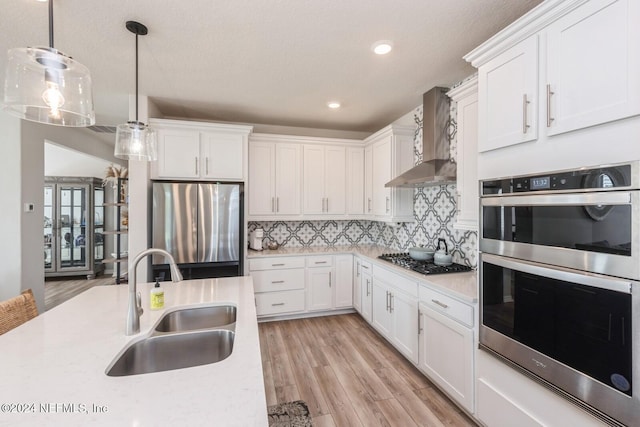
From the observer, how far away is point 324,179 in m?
3.96

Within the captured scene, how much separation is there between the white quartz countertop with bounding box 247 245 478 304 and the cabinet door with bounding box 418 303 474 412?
0.71 feet

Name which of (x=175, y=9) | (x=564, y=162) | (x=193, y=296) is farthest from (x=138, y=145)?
(x=564, y=162)

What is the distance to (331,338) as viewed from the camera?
3.17 m

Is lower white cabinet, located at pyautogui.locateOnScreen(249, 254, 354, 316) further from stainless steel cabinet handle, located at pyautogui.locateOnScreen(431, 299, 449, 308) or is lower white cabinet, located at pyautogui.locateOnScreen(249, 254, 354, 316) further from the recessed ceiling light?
the recessed ceiling light

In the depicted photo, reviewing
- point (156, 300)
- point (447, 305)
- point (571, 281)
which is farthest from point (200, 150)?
point (571, 281)

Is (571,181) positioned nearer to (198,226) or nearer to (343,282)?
(343,282)

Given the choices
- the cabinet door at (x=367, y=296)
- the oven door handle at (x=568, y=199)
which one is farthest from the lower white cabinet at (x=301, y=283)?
the oven door handle at (x=568, y=199)

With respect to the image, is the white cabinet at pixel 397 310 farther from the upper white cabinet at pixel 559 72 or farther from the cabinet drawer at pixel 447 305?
the upper white cabinet at pixel 559 72

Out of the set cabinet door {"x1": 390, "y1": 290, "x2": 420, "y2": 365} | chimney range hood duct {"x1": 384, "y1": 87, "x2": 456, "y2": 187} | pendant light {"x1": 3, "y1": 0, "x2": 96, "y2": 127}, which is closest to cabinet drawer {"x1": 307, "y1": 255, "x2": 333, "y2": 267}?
cabinet door {"x1": 390, "y1": 290, "x2": 420, "y2": 365}

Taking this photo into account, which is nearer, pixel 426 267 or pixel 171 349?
pixel 171 349

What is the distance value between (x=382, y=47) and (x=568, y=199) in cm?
158

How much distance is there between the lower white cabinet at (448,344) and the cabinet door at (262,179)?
2.22 meters

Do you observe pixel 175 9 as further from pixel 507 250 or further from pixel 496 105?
pixel 507 250

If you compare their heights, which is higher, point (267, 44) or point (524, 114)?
point (267, 44)
